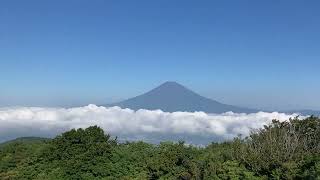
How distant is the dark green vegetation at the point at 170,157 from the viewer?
23.8 metres

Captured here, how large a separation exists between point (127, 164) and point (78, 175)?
3.23 m

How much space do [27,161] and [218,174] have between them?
1903 centimetres

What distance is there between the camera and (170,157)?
101 feet

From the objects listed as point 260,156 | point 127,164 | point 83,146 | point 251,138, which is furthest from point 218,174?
point 83,146

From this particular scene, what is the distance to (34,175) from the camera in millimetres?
36938

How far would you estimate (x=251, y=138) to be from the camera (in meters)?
28.2

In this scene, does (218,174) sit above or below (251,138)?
below

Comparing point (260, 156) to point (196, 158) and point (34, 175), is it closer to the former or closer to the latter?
point (196, 158)

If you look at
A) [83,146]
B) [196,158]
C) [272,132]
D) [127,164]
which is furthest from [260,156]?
[83,146]

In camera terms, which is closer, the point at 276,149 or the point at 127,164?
the point at 276,149

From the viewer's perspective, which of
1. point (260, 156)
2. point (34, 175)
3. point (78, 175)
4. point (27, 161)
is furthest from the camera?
point (27, 161)

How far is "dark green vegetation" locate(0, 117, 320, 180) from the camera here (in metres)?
23.8

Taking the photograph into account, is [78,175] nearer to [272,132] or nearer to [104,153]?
[104,153]

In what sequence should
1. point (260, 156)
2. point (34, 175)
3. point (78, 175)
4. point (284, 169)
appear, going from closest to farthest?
point (284, 169) → point (260, 156) → point (78, 175) → point (34, 175)
